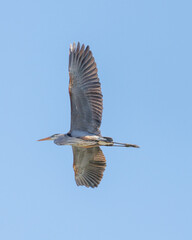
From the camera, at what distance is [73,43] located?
15.9 m

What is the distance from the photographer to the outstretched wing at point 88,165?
658 inches

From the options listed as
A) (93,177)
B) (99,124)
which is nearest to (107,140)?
(99,124)

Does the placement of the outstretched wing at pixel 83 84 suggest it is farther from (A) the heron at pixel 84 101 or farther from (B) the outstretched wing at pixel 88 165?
(B) the outstretched wing at pixel 88 165

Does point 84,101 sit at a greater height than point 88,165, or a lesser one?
greater

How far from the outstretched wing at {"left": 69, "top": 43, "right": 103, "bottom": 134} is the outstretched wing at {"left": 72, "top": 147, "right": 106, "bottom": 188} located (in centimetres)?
125

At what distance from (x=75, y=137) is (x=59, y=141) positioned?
1.51ft

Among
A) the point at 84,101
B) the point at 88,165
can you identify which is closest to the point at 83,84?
the point at 84,101

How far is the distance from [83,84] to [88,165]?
8.07 feet

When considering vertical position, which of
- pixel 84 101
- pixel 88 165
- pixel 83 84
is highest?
pixel 83 84

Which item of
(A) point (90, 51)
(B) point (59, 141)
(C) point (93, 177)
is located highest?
(A) point (90, 51)

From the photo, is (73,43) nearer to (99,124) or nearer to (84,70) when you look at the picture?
(84,70)

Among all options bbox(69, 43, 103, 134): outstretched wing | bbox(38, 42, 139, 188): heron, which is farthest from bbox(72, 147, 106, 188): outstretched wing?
bbox(69, 43, 103, 134): outstretched wing

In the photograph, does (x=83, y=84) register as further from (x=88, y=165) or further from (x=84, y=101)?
(x=88, y=165)

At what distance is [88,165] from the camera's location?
16938 mm
